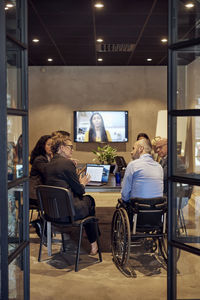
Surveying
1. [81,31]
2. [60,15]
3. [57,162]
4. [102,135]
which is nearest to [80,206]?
[57,162]

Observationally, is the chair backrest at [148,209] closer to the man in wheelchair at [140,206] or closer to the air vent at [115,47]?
the man in wheelchair at [140,206]

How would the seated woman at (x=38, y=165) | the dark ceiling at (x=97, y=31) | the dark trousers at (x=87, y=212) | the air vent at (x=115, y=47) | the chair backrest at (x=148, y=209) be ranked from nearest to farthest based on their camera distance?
the chair backrest at (x=148, y=209) < the dark trousers at (x=87, y=212) < the seated woman at (x=38, y=165) < the dark ceiling at (x=97, y=31) < the air vent at (x=115, y=47)

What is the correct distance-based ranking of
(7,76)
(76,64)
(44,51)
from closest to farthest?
(7,76) < (44,51) < (76,64)

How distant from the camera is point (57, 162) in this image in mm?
4621

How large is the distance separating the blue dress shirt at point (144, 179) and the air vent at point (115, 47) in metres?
4.26

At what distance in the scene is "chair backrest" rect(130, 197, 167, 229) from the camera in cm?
428

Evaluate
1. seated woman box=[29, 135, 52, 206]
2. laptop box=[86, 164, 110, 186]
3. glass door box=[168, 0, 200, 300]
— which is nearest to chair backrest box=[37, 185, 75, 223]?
seated woman box=[29, 135, 52, 206]

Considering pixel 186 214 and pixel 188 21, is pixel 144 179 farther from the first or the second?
pixel 188 21

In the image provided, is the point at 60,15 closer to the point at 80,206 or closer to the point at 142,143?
the point at 142,143

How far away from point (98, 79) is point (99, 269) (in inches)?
280

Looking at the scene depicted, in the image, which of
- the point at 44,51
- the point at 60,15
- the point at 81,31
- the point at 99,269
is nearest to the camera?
the point at 99,269

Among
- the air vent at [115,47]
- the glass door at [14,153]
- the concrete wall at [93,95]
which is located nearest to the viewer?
the glass door at [14,153]

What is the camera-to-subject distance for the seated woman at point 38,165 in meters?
5.48

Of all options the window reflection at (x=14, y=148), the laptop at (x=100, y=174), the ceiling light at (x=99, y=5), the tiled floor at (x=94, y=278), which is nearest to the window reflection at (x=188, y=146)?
the window reflection at (x=14, y=148)
